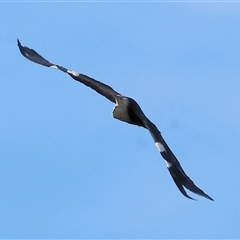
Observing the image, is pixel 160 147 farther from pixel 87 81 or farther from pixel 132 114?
pixel 87 81

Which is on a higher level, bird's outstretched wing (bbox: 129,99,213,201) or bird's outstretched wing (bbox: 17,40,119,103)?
bird's outstretched wing (bbox: 17,40,119,103)

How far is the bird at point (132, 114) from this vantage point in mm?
27422

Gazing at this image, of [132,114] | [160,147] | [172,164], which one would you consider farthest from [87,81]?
[172,164]

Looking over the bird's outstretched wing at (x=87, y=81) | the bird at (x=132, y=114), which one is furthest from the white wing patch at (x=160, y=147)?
the bird's outstretched wing at (x=87, y=81)

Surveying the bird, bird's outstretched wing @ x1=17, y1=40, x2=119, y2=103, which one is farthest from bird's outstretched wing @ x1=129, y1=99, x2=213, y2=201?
bird's outstretched wing @ x1=17, y1=40, x2=119, y2=103

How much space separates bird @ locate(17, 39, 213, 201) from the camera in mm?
27422

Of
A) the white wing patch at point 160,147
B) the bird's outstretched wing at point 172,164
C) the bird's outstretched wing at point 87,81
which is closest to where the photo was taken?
the bird's outstretched wing at point 172,164

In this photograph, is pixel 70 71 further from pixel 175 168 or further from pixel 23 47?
pixel 175 168

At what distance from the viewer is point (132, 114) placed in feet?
102

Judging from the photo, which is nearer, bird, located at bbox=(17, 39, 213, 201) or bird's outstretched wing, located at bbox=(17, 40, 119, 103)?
bird, located at bbox=(17, 39, 213, 201)

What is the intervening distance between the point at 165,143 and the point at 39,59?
8981 millimetres

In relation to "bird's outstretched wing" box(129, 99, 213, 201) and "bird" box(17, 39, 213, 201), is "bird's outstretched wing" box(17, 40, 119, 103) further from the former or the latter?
"bird's outstretched wing" box(129, 99, 213, 201)

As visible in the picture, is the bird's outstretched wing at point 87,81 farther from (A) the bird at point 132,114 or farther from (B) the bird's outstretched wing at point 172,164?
(B) the bird's outstretched wing at point 172,164

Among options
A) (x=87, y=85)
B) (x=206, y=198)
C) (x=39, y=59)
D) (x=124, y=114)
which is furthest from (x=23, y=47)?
(x=206, y=198)
